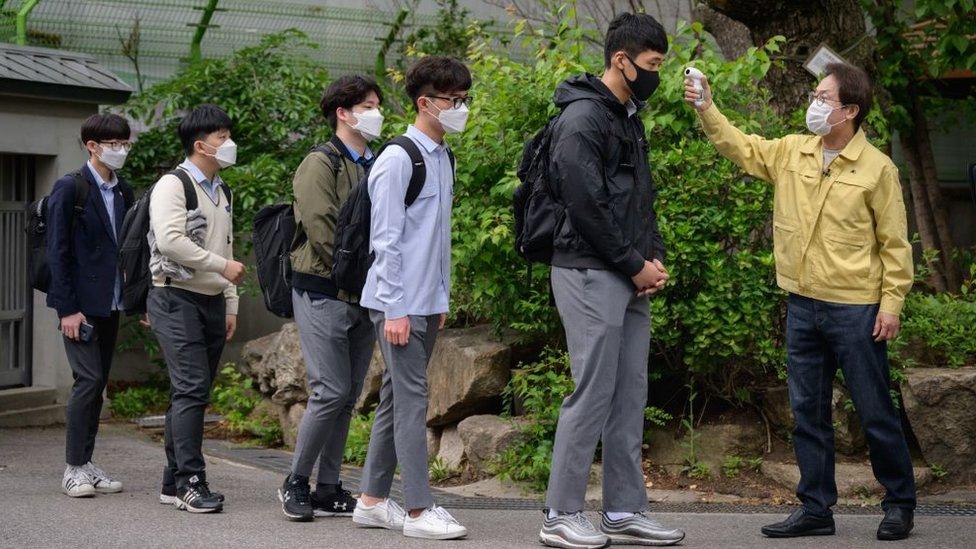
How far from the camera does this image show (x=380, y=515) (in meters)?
5.75

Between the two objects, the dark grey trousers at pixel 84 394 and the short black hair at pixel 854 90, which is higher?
the short black hair at pixel 854 90

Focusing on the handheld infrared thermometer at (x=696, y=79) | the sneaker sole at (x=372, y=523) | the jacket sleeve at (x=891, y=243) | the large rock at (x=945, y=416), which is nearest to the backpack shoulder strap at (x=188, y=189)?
the sneaker sole at (x=372, y=523)

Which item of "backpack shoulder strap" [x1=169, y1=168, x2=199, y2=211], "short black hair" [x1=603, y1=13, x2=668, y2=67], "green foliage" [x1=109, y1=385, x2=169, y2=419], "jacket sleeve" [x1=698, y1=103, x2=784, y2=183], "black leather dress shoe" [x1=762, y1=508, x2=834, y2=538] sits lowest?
"green foliage" [x1=109, y1=385, x2=169, y2=419]

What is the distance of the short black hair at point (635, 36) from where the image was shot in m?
5.35

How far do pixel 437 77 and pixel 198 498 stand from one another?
2245mm

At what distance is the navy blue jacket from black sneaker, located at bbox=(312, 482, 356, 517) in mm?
1604

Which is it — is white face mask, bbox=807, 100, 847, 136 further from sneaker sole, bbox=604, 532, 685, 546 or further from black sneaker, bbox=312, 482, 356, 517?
black sneaker, bbox=312, 482, 356, 517

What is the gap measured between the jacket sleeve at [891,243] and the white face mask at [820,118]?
30 cm

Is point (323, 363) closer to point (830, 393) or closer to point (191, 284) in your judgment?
point (191, 284)

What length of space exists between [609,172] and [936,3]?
14.3 feet

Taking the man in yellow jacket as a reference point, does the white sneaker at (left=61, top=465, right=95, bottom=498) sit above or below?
below

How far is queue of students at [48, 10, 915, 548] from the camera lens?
5.29 m

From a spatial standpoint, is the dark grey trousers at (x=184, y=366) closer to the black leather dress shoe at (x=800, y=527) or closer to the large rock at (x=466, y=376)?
the large rock at (x=466, y=376)

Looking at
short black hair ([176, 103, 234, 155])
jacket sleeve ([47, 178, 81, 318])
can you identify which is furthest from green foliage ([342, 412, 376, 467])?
short black hair ([176, 103, 234, 155])
